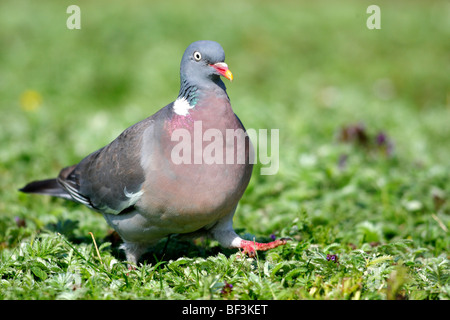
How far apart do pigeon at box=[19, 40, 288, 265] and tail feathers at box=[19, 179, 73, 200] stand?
0.96m

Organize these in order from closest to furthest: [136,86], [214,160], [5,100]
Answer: [214,160] < [5,100] < [136,86]

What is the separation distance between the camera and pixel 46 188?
15.1 feet

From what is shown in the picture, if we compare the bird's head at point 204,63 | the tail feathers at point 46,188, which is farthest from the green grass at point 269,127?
the bird's head at point 204,63

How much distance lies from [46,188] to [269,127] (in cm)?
315

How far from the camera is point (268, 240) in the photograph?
4.20 m

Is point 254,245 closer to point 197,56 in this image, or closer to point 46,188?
point 197,56

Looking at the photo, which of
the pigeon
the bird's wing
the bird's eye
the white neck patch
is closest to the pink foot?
the pigeon

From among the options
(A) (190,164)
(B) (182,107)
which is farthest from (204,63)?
(A) (190,164)

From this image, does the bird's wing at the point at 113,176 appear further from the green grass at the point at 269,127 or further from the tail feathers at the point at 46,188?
the green grass at the point at 269,127

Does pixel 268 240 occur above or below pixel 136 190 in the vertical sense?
below
